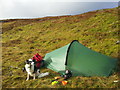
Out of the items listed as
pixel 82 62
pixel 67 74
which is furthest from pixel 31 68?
pixel 82 62

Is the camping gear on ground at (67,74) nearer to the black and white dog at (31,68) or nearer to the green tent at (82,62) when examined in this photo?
the green tent at (82,62)

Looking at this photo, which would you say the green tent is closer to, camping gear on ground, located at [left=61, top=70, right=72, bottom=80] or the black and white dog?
camping gear on ground, located at [left=61, top=70, right=72, bottom=80]

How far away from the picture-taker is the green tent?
9.09 metres

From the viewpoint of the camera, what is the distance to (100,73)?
893 cm

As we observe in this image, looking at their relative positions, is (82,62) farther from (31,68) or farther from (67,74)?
(31,68)

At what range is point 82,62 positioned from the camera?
9422 mm

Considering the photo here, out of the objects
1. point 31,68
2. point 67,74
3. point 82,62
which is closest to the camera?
point 31,68

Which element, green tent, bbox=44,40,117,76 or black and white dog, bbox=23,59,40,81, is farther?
green tent, bbox=44,40,117,76

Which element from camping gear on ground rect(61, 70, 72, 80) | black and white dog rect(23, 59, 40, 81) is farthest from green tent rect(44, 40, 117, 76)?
black and white dog rect(23, 59, 40, 81)

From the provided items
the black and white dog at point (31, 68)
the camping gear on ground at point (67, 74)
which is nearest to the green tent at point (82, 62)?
the camping gear on ground at point (67, 74)

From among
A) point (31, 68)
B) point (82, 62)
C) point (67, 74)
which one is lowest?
point (67, 74)

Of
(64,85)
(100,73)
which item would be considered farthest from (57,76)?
(100,73)

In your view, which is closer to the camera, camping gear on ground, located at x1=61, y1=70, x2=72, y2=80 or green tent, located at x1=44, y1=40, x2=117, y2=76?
camping gear on ground, located at x1=61, y1=70, x2=72, y2=80

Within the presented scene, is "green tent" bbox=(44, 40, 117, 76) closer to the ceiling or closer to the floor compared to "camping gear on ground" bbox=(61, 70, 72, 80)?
closer to the ceiling
